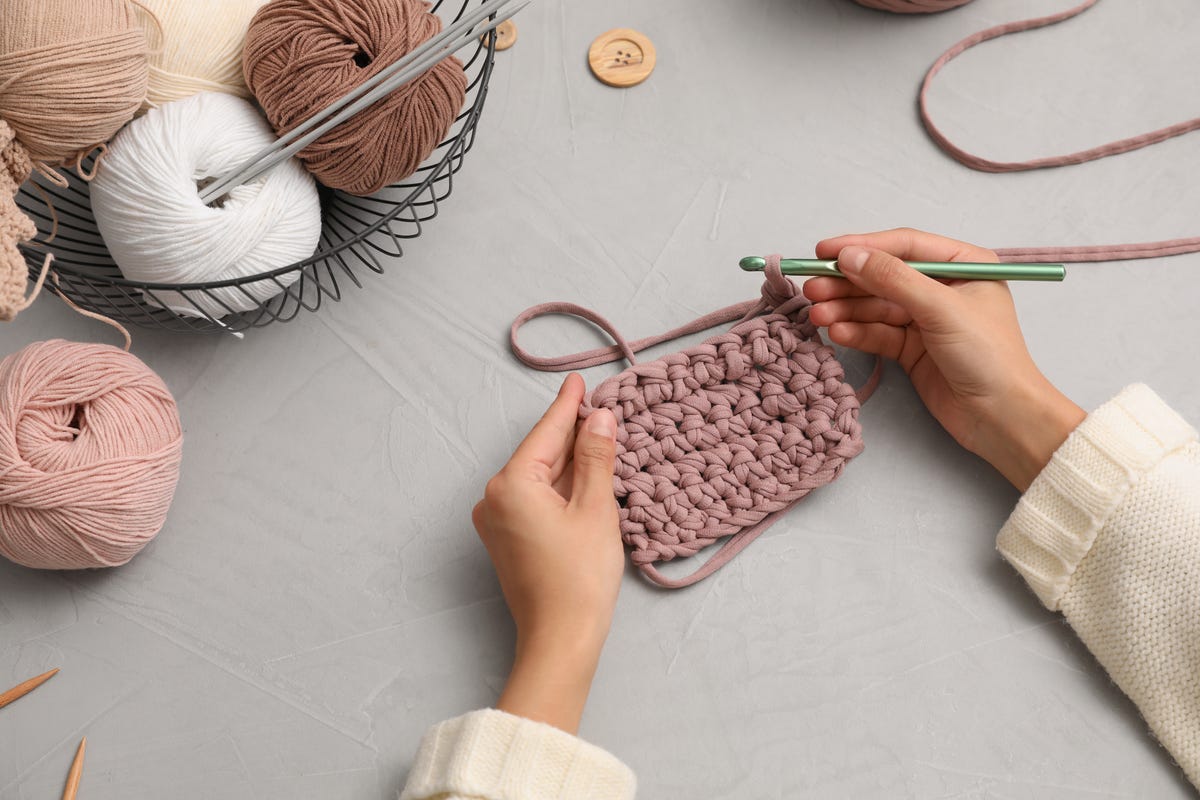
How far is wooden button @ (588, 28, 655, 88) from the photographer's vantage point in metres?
0.96

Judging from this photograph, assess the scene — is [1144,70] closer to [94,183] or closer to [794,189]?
[794,189]

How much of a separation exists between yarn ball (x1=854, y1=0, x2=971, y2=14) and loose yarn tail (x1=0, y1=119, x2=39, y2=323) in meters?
0.83

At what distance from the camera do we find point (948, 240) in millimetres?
828

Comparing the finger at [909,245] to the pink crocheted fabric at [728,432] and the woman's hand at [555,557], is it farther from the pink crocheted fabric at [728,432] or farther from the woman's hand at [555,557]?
the woman's hand at [555,557]

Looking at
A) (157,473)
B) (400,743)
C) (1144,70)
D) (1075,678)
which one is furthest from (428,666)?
(1144,70)

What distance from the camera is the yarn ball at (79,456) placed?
696mm

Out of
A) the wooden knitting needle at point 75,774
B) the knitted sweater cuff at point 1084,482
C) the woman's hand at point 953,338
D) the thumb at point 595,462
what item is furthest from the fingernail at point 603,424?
the wooden knitting needle at point 75,774

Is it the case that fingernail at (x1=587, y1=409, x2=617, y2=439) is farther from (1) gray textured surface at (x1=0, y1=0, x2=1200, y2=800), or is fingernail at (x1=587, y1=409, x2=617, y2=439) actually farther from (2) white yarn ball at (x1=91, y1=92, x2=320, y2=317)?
(2) white yarn ball at (x1=91, y1=92, x2=320, y2=317)

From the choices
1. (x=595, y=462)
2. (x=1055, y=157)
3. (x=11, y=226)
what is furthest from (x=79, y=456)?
(x=1055, y=157)

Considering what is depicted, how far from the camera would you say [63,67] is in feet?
2.12

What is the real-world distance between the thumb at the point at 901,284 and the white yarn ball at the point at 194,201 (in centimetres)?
48

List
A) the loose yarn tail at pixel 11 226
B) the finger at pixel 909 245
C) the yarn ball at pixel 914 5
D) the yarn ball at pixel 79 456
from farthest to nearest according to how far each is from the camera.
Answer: the yarn ball at pixel 914 5 → the finger at pixel 909 245 → the yarn ball at pixel 79 456 → the loose yarn tail at pixel 11 226

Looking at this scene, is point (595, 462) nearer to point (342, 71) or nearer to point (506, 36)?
point (342, 71)

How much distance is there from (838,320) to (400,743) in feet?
1.75
